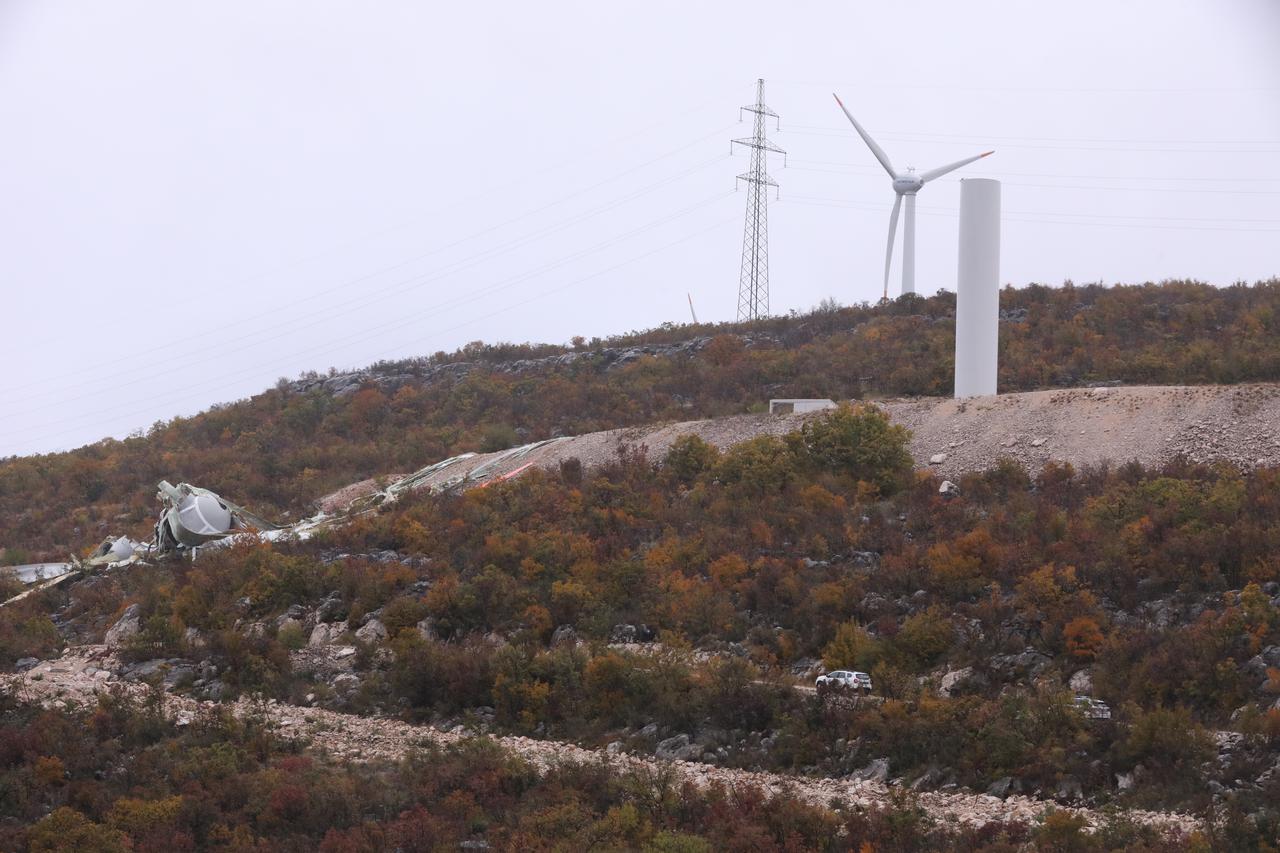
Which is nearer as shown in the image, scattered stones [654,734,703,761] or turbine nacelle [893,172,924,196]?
scattered stones [654,734,703,761]

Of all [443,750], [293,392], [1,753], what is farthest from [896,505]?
[293,392]

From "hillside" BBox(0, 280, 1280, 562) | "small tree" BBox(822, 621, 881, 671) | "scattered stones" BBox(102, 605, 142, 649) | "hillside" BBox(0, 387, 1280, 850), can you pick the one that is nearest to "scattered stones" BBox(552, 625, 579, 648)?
"hillside" BBox(0, 387, 1280, 850)

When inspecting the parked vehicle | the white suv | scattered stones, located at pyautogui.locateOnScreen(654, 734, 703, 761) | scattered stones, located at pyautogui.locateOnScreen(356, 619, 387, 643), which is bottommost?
scattered stones, located at pyautogui.locateOnScreen(654, 734, 703, 761)

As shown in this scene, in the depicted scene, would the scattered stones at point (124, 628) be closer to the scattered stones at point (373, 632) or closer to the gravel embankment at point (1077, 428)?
the scattered stones at point (373, 632)

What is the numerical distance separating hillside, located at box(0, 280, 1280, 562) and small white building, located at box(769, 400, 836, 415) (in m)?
1.87

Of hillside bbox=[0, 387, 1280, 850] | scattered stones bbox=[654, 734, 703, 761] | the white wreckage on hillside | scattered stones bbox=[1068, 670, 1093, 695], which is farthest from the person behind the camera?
the white wreckage on hillside

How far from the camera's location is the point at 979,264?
34.9m

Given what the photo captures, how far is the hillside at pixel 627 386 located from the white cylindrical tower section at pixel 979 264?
613 cm

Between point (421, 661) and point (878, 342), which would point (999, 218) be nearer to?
point (878, 342)

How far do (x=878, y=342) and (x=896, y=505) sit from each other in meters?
19.1

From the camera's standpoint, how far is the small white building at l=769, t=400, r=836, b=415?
128 feet

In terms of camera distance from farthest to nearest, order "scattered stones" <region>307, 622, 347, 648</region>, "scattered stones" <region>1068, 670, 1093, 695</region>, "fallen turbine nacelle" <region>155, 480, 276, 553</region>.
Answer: "fallen turbine nacelle" <region>155, 480, 276, 553</region>
"scattered stones" <region>307, 622, 347, 648</region>
"scattered stones" <region>1068, 670, 1093, 695</region>

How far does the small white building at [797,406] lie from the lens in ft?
128

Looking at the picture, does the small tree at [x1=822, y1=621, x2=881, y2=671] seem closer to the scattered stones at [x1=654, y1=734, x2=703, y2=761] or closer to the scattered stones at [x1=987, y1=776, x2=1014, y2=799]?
the scattered stones at [x1=654, y1=734, x2=703, y2=761]
